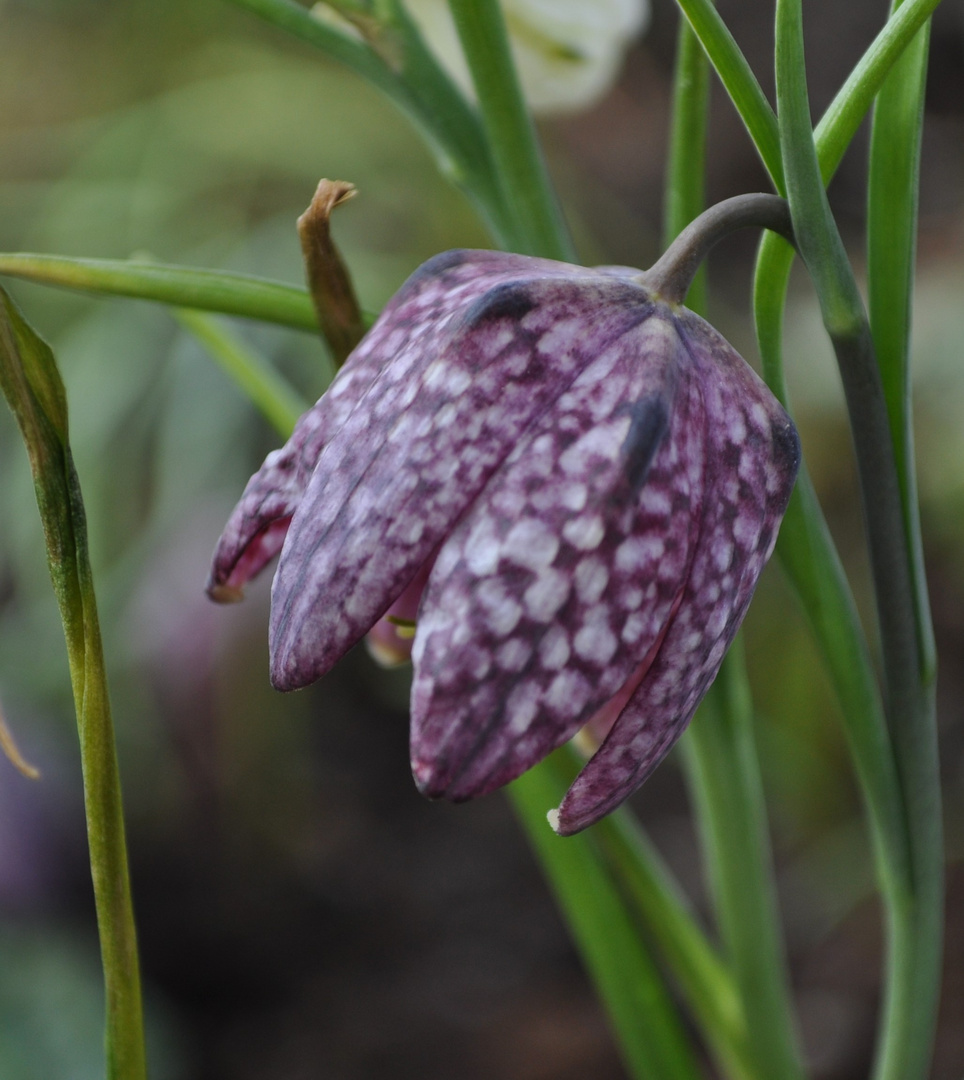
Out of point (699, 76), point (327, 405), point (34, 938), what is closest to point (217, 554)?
point (327, 405)

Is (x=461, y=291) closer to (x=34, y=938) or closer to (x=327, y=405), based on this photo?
(x=327, y=405)

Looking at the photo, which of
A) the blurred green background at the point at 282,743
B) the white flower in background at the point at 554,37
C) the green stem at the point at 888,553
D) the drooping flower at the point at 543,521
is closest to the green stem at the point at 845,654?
the green stem at the point at 888,553

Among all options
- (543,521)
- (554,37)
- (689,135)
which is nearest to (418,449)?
(543,521)

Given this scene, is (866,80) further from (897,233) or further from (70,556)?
(70,556)

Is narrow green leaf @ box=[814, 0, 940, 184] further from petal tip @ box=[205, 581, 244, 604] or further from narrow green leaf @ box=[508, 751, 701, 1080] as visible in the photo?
narrow green leaf @ box=[508, 751, 701, 1080]

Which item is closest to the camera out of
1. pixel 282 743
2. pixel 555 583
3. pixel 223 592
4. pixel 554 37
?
pixel 555 583
